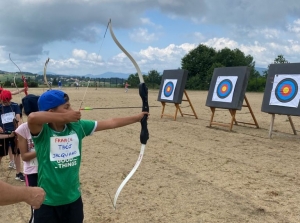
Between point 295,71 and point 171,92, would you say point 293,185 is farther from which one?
point 171,92

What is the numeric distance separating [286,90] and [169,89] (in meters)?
4.01

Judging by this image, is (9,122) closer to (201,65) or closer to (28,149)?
(28,149)

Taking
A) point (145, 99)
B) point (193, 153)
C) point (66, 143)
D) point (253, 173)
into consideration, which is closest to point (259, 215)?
point (253, 173)

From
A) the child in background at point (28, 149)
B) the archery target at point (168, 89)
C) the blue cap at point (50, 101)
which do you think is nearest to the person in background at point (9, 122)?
the child in background at point (28, 149)

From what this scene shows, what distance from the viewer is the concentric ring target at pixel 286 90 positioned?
698 centimetres

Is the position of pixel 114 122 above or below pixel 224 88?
below

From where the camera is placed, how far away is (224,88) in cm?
852

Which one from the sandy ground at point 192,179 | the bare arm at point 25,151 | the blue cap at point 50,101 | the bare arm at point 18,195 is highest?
the blue cap at point 50,101

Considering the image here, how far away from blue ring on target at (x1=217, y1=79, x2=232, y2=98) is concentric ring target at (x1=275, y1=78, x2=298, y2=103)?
4.34ft

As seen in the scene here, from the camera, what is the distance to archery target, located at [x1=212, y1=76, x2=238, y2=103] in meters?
8.27

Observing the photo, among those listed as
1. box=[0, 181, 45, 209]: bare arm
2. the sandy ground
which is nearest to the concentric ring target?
the sandy ground

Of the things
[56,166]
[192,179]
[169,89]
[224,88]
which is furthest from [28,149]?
[169,89]

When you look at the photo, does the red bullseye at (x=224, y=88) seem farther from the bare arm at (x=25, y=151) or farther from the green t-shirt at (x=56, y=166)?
the green t-shirt at (x=56, y=166)

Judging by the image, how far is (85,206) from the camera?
342 cm
